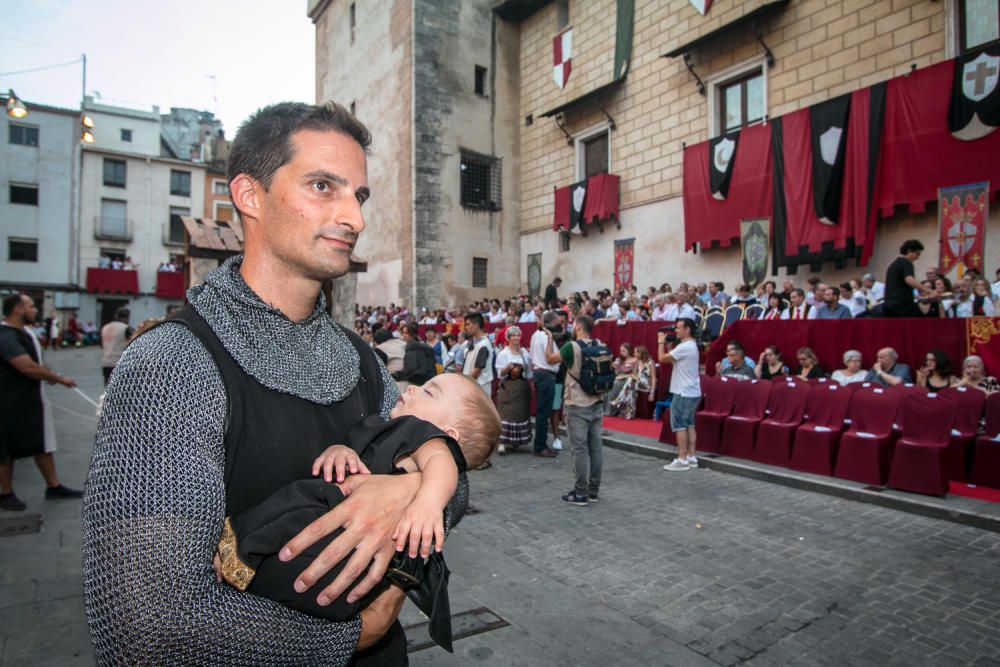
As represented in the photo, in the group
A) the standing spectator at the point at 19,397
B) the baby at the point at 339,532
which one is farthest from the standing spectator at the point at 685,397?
the baby at the point at 339,532

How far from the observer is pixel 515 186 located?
25156 mm

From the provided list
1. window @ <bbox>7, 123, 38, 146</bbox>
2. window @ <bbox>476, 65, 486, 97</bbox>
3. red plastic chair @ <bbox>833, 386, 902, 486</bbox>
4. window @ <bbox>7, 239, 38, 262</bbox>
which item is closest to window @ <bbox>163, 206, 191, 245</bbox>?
window @ <bbox>7, 239, 38, 262</bbox>

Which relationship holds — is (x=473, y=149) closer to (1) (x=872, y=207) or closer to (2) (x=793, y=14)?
(2) (x=793, y=14)

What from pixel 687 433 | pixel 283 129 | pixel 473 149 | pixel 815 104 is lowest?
pixel 687 433

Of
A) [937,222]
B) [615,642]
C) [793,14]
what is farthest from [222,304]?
[793,14]

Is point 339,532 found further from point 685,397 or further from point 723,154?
point 723,154

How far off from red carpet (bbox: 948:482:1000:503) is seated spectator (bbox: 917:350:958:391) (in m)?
1.53

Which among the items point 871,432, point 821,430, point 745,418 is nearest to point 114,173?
point 745,418

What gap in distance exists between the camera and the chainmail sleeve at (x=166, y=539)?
958 millimetres

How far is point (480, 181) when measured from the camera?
Answer: 2475cm

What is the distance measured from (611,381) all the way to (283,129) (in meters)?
5.61

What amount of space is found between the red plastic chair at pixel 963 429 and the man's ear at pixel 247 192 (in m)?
7.63

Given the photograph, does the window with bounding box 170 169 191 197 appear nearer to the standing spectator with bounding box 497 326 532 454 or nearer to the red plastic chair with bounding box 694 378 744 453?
the standing spectator with bounding box 497 326 532 454

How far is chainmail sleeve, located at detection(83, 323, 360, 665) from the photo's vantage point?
96cm
